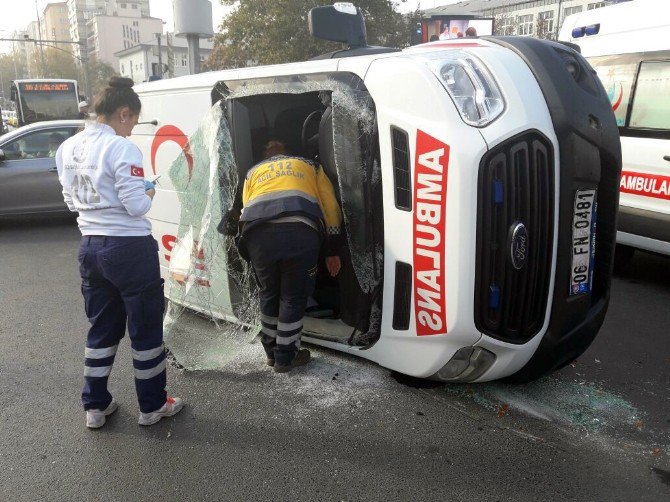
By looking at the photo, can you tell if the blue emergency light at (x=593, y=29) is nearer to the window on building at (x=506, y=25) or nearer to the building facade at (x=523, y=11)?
the window on building at (x=506, y=25)

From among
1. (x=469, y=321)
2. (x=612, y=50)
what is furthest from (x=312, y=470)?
(x=612, y=50)

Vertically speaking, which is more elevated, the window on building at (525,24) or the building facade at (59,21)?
the building facade at (59,21)

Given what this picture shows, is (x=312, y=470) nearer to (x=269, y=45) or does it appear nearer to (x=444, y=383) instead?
(x=444, y=383)

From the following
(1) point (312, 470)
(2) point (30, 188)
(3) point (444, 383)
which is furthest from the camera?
(2) point (30, 188)

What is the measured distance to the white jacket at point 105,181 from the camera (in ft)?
8.35

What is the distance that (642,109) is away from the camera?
4.73m

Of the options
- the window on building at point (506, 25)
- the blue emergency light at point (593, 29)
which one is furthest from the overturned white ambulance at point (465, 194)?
the window on building at point (506, 25)

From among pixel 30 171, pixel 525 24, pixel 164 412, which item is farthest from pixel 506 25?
pixel 164 412

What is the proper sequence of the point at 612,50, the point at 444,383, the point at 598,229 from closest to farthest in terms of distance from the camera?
the point at 598,229
the point at 444,383
the point at 612,50

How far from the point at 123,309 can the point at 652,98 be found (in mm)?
4339

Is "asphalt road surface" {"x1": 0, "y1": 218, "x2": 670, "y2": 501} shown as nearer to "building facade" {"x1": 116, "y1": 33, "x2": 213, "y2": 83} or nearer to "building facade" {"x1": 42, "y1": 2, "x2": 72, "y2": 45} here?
"building facade" {"x1": 116, "y1": 33, "x2": 213, "y2": 83}

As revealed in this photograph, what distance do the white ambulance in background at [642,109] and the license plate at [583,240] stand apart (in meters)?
2.25

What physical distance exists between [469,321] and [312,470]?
948 mm

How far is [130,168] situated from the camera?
255 centimetres
